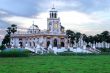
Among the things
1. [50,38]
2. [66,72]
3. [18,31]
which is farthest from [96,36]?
[66,72]

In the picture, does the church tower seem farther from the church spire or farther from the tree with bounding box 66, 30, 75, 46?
the tree with bounding box 66, 30, 75, 46

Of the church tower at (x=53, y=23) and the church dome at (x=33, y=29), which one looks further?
the church dome at (x=33, y=29)

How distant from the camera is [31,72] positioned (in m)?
16.7

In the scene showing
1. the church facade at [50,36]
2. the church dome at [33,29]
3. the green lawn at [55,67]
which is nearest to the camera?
the green lawn at [55,67]

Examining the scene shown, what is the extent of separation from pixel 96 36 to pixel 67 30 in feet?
37.0

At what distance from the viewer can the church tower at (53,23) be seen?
331ft

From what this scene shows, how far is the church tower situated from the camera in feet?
331

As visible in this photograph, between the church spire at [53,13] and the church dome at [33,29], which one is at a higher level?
the church spire at [53,13]

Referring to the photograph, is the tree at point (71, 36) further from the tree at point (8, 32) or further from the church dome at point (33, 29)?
the tree at point (8, 32)

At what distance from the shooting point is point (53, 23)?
10100 cm

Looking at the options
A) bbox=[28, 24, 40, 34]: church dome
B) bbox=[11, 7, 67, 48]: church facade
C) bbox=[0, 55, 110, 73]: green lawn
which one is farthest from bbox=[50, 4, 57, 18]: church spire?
bbox=[0, 55, 110, 73]: green lawn

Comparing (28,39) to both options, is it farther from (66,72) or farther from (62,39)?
(66,72)

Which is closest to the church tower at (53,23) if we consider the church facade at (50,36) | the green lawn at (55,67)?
the church facade at (50,36)

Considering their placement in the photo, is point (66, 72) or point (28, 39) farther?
point (28, 39)
